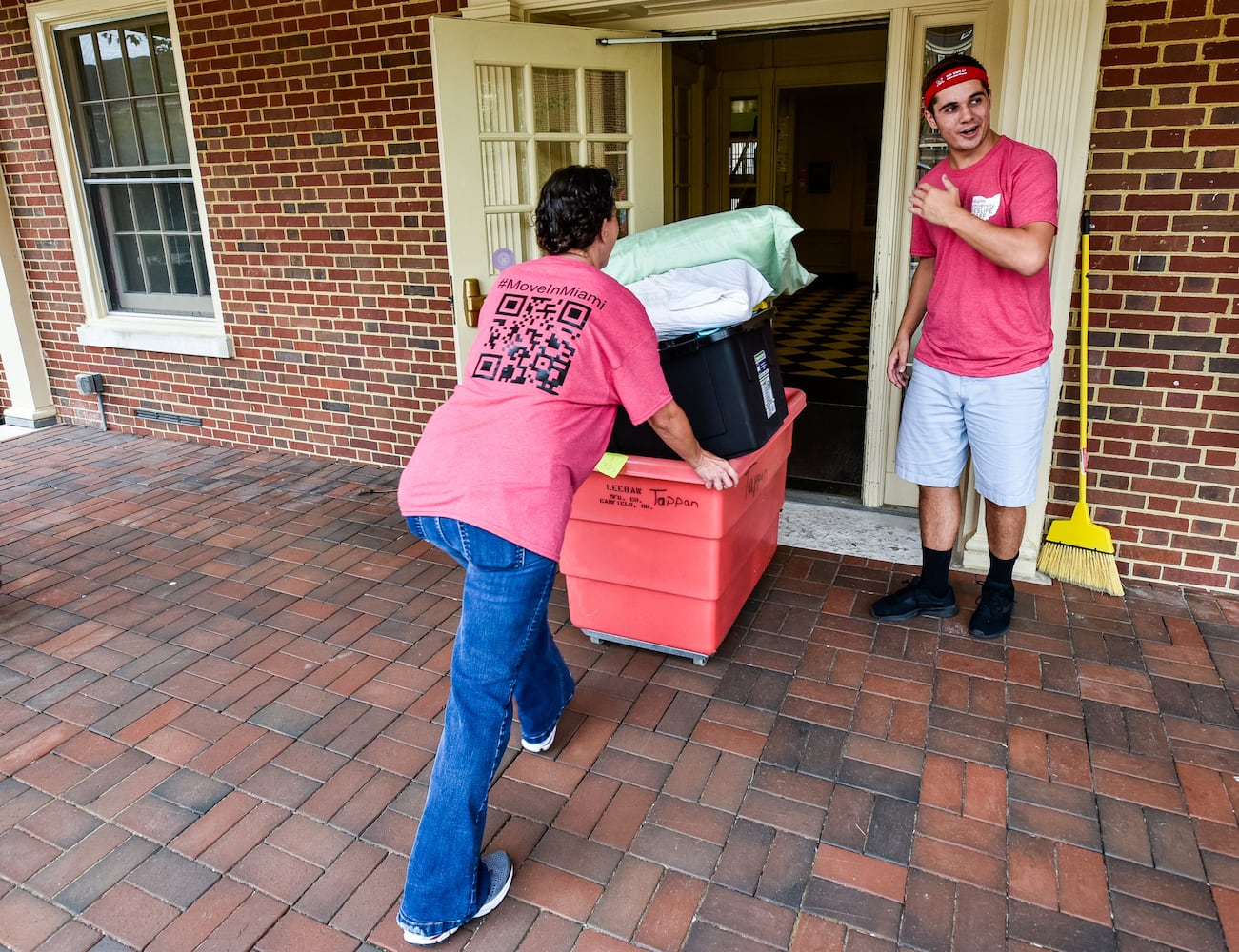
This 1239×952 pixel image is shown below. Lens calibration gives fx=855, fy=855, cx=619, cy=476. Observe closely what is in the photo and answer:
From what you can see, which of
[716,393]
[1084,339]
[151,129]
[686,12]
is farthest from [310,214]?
[1084,339]

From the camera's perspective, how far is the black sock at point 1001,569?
3.01m

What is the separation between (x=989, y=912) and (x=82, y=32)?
20.9 ft

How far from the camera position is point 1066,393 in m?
3.27

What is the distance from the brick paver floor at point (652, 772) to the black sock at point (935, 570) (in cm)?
13

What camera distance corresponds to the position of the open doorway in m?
5.15

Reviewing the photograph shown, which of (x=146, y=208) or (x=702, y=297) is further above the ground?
(x=146, y=208)

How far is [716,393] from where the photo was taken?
252 centimetres

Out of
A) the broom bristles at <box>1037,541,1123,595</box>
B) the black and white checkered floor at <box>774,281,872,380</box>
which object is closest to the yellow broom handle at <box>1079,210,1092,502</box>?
the broom bristles at <box>1037,541,1123,595</box>

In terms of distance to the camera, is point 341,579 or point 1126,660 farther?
point 341,579

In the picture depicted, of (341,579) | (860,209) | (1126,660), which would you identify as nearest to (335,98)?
(341,579)

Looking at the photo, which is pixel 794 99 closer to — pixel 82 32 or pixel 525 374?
pixel 82 32

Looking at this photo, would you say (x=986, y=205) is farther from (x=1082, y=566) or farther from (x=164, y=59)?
(x=164, y=59)

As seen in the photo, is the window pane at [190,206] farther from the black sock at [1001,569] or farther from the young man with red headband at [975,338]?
the black sock at [1001,569]

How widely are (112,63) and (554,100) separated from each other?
319 centimetres
